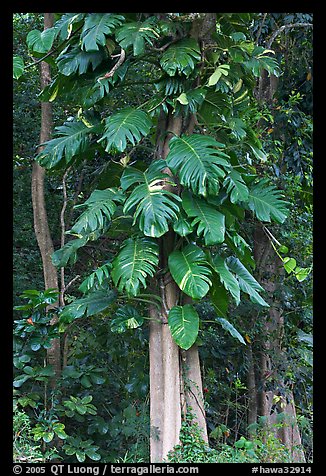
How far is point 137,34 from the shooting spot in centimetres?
394

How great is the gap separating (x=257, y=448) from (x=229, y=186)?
191cm

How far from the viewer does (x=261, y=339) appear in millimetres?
5531

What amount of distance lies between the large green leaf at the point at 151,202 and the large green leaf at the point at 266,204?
0.61m

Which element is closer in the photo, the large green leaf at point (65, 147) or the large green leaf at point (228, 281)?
the large green leaf at point (228, 281)

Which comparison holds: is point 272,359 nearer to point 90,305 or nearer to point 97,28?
point 90,305

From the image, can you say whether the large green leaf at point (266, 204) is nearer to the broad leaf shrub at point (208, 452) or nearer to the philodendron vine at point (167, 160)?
the philodendron vine at point (167, 160)

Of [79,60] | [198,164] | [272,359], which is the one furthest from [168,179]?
[272,359]

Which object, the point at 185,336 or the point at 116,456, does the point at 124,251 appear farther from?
the point at 116,456

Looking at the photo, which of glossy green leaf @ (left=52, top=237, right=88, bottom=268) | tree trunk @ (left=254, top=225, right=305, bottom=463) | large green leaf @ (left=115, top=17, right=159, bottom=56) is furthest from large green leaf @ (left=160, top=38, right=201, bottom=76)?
tree trunk @ (left=254, top=225, right=305, bottom=463)

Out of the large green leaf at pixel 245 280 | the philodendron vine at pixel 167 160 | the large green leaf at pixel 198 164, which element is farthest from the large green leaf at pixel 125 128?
the large green leaf at pixel 245 280

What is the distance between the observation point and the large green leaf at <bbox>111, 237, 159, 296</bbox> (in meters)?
3.70

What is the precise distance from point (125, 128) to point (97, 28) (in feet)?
2.33

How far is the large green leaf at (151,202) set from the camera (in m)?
3.71
